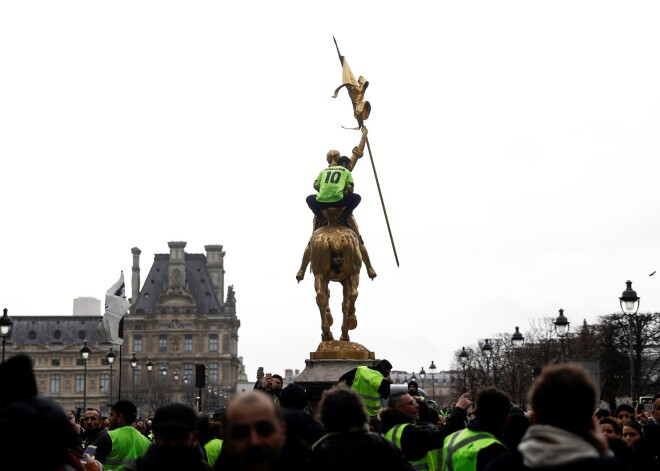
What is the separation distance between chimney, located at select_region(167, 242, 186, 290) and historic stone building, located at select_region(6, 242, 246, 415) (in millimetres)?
117

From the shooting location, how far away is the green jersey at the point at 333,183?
16750 millimetres

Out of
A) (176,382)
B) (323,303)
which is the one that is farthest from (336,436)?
(176,382)

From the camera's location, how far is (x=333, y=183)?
1678 cm

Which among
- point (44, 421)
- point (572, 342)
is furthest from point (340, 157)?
point (572, 342)

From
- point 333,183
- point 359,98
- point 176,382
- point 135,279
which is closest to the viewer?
point 333,183

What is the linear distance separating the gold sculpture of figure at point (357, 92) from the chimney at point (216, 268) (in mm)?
130031

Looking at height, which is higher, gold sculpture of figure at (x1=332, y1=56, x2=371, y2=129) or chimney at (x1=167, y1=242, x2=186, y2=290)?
chimney at (x1=167, y1=242, x2=186, y2=290)

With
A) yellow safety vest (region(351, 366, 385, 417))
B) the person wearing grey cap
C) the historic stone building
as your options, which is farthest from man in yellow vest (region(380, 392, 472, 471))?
the historic stone building

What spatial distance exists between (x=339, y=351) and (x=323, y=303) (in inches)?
28.4

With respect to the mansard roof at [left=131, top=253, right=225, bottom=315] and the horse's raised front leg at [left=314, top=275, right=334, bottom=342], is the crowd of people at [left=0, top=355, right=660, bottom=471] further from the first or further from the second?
the mansard roof at [left=131, top=253, right=225, bottom=315]

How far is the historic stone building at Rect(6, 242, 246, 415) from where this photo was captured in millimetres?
143750

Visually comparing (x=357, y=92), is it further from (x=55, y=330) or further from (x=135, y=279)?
(x=55, y=330)

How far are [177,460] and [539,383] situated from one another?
1823 millimetres

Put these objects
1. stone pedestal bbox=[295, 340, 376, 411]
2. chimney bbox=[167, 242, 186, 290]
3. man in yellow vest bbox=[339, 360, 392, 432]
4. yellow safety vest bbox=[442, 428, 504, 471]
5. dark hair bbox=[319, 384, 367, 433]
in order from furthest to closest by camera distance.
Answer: chimney bbox=[167, 242, 186, 290] → stone pedestal bbox=[295, 340, 376, 411] → man in yellow vest bbox=[339, 360, 392, 432] → yellow safety vest bbox=[442, 428, 504, 471] → dark hair bbox=[319, 384, 367, 433]
